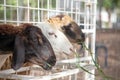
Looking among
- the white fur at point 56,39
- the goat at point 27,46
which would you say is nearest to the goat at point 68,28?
the white fur at point 56,39

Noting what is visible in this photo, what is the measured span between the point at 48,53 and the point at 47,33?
0.11m

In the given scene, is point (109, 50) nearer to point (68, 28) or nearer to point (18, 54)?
point (68, 28)

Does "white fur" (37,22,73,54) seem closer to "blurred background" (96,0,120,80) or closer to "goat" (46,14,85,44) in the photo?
"goat" (46,14,85,44)

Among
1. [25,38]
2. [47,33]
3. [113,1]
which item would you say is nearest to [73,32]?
[47,33]

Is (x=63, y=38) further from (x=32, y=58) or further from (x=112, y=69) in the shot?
(x=112, y=69)

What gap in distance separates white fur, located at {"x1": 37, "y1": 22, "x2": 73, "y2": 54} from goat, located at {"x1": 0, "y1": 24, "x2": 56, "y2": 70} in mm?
56

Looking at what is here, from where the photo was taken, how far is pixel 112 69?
411 centimetres

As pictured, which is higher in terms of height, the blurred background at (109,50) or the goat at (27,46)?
the goat at (27,46)

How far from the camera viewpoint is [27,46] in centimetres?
94

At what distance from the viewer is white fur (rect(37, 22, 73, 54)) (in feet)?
3.43

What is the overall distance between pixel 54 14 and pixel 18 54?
50 cm

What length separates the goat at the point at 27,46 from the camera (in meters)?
0.93

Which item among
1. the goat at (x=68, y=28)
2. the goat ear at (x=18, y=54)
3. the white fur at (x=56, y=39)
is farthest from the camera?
the goat at (x=68, y=28)

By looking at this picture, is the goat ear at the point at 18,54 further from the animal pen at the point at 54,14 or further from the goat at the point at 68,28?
the goat at the point at 68,28
